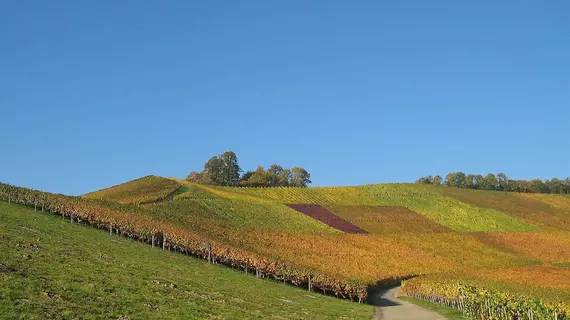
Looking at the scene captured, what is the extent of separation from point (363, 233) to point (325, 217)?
1387cm

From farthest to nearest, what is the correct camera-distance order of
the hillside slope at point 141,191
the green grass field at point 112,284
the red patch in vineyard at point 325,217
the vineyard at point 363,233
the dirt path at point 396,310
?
1. the hillside slope at point 141,191
2. the red patch in vineyard at point 325,217
3. the vineyard at point 363,233
4. the dirt path at point 396,310
5. the green grass field at point 112,284

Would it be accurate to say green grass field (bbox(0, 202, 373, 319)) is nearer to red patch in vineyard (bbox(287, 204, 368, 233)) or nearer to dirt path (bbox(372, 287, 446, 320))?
dirt path (bbox(372, 287, 446, 320))

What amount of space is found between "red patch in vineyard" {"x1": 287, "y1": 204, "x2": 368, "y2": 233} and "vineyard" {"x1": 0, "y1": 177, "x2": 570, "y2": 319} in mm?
270

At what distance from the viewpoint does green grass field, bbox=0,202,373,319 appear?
25666 mm

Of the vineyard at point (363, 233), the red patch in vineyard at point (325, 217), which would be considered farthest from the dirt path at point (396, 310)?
the red patch in vineyard at point (325, 217)

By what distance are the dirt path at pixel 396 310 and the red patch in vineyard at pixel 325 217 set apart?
4404 centimetres

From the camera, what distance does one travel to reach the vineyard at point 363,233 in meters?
61.3

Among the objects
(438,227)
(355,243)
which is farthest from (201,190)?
(438,227)

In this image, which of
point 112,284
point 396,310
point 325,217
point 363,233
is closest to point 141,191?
point 325,217

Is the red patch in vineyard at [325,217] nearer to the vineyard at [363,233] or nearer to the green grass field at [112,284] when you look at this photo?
the vineyard at [363,233]

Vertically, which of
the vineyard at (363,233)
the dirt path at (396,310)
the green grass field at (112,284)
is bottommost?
the dirt path at (396,310)

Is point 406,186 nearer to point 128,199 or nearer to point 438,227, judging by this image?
point 438,227

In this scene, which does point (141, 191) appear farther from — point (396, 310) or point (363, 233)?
point (396, 310)

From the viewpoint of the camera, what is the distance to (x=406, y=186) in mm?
168500
